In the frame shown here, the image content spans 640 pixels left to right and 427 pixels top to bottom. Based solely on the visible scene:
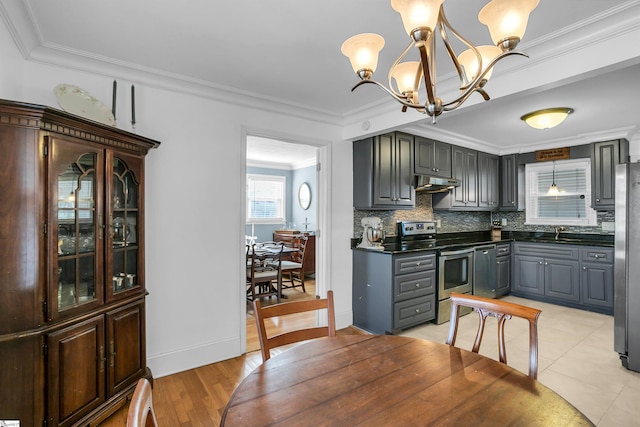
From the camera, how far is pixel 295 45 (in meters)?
2.10

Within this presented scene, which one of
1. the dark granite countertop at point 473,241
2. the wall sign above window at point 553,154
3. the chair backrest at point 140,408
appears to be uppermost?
the wall sign above window at point 553,154

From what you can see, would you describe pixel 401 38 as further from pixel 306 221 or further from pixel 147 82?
pixel 306 221

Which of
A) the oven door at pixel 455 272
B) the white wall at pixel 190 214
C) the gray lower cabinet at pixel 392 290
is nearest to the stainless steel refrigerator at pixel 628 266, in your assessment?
the oven door at pixel 455 272

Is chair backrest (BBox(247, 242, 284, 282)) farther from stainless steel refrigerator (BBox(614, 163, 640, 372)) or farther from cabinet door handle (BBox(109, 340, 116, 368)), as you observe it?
stainless steel refrigerator (BBox(614, 163, 640, 372))

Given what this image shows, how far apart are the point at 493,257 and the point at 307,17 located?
4215 mm

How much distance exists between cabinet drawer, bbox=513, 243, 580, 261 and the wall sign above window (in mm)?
1354

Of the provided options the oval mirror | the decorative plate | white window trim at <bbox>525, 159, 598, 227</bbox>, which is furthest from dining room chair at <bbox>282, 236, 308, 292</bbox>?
white window trim at <bbox>525, 159, 598, 227</bbox>

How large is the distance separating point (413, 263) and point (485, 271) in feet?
5.34

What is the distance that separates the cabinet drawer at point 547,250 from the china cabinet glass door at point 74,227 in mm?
5370

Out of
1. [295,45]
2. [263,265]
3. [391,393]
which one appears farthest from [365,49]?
[263,265]

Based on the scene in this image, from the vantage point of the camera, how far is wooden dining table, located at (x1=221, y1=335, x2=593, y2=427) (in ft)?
3.02

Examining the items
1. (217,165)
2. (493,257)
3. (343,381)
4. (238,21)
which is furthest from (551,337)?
(238,21)

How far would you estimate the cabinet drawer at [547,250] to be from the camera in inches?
174

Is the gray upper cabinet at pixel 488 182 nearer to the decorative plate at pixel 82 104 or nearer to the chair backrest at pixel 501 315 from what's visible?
the chair backrest at pixel 501 315
